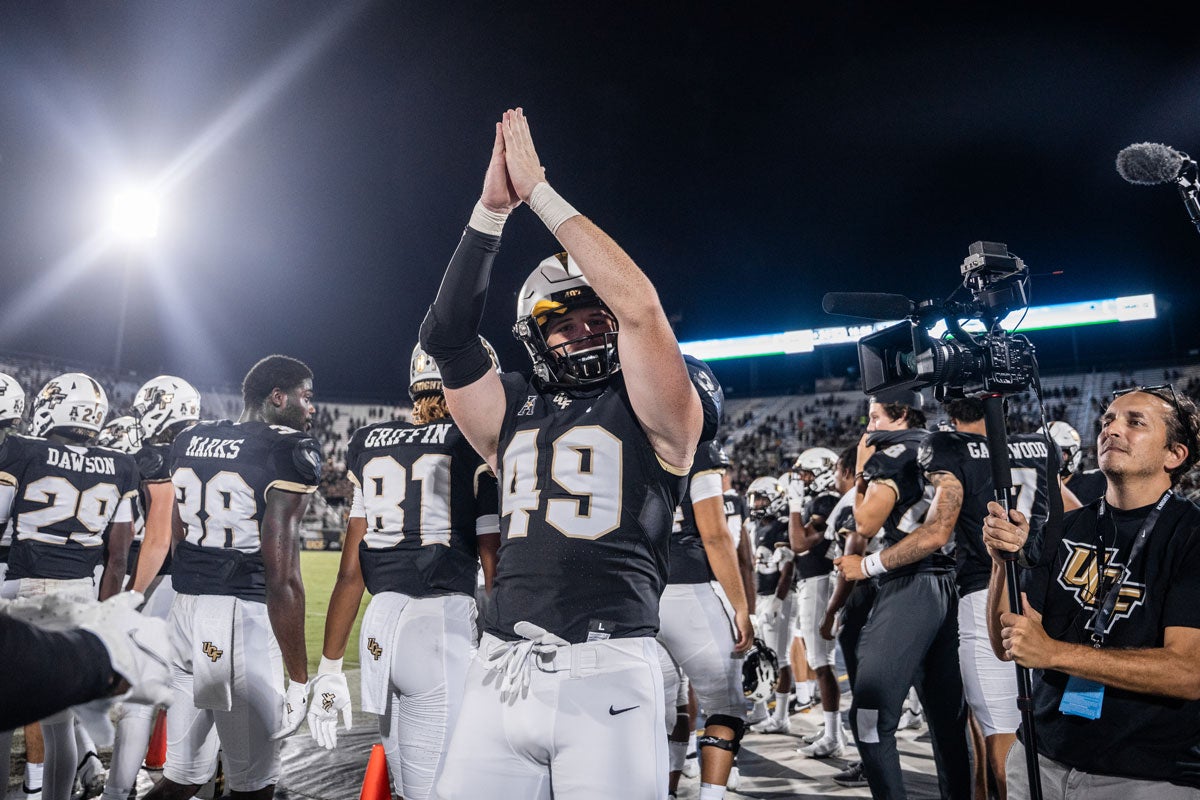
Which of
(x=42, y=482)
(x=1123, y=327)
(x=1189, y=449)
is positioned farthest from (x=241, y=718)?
(x=1123, y=327)

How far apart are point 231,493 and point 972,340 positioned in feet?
11.6

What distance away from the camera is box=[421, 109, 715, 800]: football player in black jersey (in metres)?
2.21

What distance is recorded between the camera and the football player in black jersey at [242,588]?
4016 mm

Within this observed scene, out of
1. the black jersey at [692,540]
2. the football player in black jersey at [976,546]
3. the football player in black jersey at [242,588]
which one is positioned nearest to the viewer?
the football player in black jersey at [242,588]

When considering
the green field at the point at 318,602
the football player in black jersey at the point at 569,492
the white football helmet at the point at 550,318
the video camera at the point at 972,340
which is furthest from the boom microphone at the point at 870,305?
the green field at the point at 318,602

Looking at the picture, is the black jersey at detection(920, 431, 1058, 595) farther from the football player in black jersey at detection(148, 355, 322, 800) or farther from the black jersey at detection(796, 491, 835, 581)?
the football player in black jersey at detection(148, 355, 322, 800)

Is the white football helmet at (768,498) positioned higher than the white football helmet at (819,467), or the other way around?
the white football helmet at (819,467)

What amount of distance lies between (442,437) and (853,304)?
6.76 ft

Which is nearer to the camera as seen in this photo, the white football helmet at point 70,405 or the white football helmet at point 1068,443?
the white football helmet at point 70,405

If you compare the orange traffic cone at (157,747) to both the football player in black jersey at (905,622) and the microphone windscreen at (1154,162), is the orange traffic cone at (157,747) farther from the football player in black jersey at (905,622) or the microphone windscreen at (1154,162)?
the microphone windscreen at (1154,162)

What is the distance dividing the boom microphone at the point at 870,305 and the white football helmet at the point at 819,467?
5726 millimetres

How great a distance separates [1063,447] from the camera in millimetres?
7340

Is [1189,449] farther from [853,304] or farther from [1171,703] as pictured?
[853,304]

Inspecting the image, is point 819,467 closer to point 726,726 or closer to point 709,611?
point 709,611
